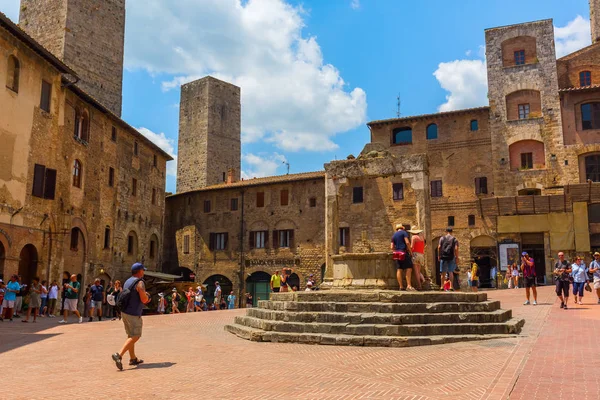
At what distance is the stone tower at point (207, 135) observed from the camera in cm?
4956

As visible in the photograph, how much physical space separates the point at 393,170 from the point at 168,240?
2951 centimetres

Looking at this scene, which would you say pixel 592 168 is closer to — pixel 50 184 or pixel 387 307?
pixel 387 307

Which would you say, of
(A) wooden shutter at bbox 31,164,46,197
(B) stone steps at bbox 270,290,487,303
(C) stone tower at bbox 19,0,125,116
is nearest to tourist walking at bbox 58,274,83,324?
(A) wooden shutter at bbox 31,164,46,197

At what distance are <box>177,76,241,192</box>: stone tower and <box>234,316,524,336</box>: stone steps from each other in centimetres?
3916

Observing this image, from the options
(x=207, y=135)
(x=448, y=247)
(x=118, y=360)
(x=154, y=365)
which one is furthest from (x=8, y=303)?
(x=207, y=135)

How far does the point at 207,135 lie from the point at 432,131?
72.8 feet

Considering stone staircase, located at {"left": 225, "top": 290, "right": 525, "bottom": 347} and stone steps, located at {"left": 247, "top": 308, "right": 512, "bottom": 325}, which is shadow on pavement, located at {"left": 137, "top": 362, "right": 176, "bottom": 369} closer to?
stone staircase, located at {"left": 225, "top": 290, "right": 525, "bottom": 347}

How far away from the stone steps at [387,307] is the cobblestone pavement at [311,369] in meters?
1.14

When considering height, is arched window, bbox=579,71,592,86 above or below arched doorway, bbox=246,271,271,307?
above

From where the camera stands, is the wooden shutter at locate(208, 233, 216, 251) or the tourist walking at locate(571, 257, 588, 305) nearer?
the tourist walking at locate(571, 257, 588, 305)

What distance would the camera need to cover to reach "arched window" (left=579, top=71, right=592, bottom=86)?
3294 centimetres

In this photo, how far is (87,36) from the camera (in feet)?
108

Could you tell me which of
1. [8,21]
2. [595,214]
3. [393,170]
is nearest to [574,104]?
[595,214]

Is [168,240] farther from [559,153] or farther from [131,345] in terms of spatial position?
[131,345]
